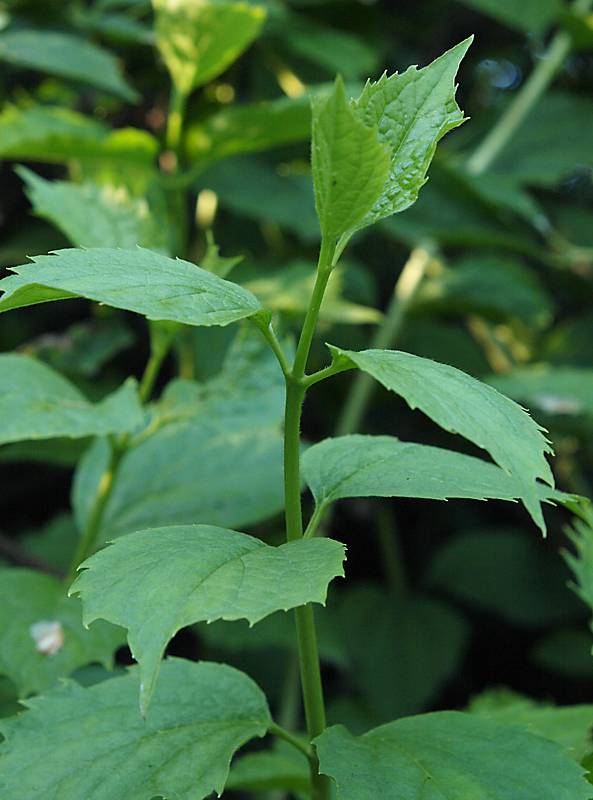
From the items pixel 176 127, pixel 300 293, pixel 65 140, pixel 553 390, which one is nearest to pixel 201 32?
pixel 176 127

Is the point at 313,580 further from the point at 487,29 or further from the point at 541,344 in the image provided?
the point at 487,29

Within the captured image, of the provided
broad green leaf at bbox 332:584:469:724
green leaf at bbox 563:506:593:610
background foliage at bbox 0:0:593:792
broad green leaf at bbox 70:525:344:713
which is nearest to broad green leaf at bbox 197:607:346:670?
background foliage at bbox 0:0:593:792

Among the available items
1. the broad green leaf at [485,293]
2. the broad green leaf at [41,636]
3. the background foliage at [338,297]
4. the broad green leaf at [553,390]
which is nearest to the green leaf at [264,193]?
the background foliage at [338,297]

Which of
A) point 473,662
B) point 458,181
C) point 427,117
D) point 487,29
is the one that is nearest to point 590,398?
point 458,181

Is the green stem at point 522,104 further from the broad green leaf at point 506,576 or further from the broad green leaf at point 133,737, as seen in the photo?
the broad green leaf at point 133,737

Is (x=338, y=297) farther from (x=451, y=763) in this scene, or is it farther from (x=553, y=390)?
(x=451, y=763)

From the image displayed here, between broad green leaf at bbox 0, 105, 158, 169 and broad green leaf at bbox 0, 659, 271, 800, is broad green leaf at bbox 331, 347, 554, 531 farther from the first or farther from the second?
broad green leaf at bbox 0, 105, 158, 169
